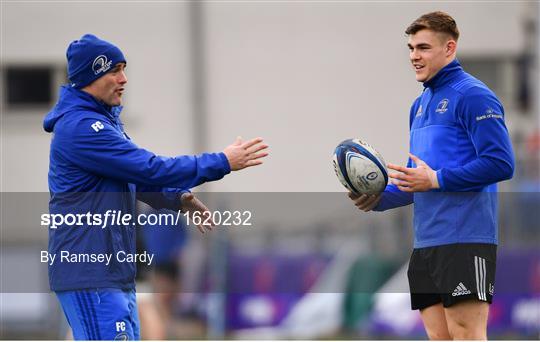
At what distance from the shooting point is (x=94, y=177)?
545 centimetres

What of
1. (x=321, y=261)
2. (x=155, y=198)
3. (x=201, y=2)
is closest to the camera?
(x=155, y=198)

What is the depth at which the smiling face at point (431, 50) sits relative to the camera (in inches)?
220

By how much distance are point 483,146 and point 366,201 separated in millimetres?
722

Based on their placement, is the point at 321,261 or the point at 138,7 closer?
the point at 321,261

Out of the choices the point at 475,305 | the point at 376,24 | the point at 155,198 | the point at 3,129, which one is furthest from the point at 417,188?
the point at 3,129

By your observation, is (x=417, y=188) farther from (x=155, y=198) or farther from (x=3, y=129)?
(x=3, y=129)

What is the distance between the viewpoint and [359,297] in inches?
463

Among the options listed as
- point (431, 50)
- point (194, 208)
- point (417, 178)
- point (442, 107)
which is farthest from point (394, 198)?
point (194, 208)

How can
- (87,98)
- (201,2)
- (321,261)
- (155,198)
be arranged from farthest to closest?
(201,2) < (321,261) < (155,198) < (87,98)

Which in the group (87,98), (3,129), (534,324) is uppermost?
(87,98)

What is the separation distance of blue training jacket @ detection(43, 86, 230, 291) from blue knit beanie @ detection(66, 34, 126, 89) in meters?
0.08

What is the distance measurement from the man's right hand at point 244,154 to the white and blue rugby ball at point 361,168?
48 cm

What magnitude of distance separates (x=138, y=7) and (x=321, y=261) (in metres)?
4.36

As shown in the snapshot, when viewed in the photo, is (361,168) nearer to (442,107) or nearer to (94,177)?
(442,107)
